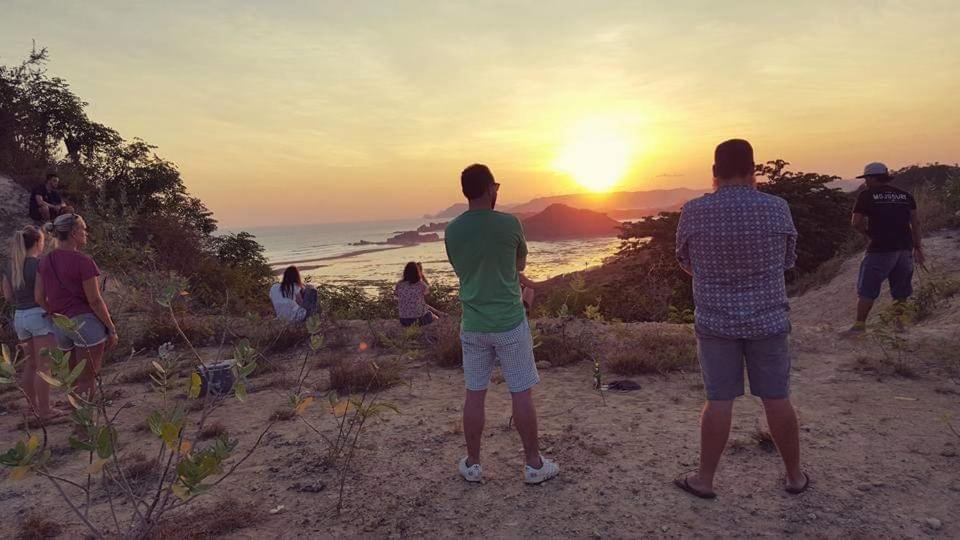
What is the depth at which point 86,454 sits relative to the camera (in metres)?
4.39

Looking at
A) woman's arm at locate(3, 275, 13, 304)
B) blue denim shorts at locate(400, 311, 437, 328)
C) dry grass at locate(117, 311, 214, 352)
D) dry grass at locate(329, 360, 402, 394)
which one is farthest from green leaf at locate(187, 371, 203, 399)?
dry grass at locate(117, 311, 214, 352)

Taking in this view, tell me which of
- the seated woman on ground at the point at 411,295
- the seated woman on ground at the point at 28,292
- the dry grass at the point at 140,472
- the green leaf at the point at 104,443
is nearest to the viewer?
the green leaf at the point at 104,443

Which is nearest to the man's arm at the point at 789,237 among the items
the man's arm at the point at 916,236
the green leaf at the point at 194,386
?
the green leaf at the point at 194,386

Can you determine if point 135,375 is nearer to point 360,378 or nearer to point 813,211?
point 360,378

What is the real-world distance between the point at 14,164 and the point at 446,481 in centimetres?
2408

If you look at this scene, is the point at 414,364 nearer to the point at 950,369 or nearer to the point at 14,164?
the point at 950,369

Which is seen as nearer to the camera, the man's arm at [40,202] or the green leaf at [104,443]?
the green leaf at [104,443]

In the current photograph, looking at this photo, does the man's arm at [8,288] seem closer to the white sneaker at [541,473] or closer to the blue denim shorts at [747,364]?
A: the white sneaker at [541,473]

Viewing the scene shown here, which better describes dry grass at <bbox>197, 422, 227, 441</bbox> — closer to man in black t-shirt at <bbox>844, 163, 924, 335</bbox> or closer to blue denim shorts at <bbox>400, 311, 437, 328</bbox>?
blue denim shorts at <bbox>400, 311, 437, 328</bbox>

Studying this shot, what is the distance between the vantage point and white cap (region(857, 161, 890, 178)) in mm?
5900

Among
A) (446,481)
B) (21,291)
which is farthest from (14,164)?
(446,481)

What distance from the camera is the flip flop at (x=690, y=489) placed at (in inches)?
121

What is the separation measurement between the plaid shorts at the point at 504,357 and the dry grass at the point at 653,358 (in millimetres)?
3073

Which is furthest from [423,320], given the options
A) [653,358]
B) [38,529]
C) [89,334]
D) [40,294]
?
[38,529]
